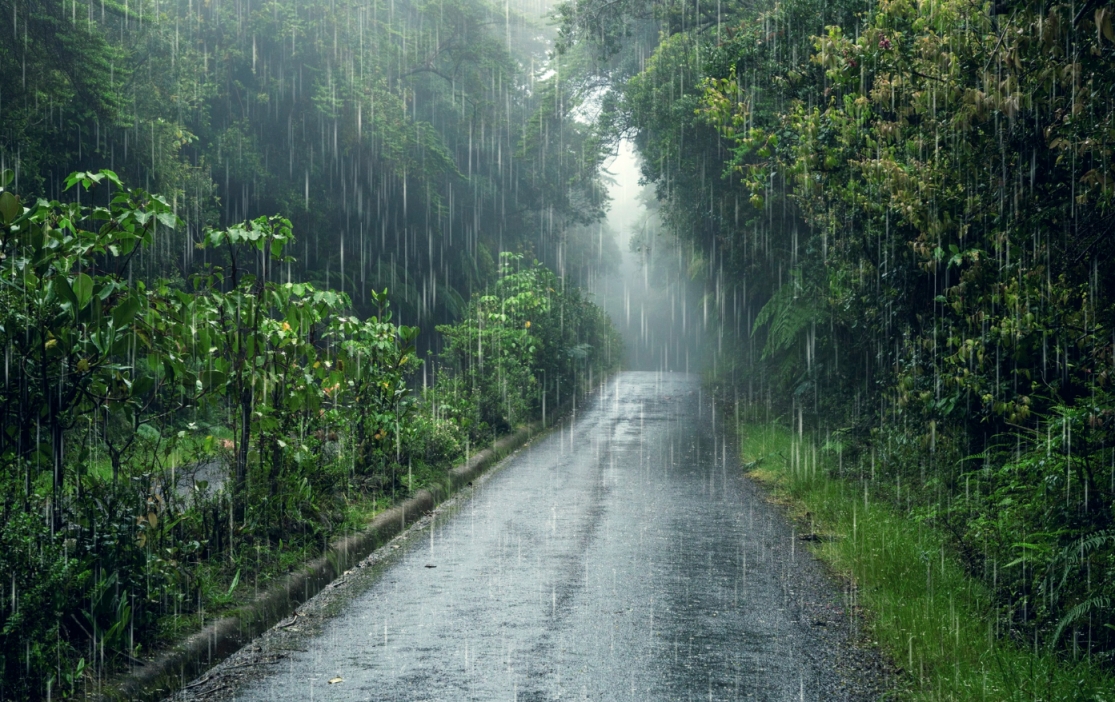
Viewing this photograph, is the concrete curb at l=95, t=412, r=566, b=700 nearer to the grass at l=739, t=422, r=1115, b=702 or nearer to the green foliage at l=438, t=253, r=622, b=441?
the grass at l=739, t=422, r=1115, b=702

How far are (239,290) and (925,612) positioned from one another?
5.39 meters

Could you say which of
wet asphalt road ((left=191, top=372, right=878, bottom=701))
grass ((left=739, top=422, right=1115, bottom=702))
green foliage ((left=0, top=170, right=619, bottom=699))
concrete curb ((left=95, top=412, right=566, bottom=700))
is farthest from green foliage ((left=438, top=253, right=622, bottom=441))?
green foliage ((left=0, top=170, right=619, bottom=699))

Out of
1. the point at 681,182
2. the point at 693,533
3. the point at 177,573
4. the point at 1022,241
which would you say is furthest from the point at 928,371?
the point at 681,182

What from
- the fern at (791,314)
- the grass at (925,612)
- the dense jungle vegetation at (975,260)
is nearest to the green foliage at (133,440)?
the grass at (925,612)

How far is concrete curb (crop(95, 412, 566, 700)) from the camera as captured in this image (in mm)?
4773

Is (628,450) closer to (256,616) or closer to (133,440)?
(256,616)

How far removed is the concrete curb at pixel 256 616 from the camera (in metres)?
4.77

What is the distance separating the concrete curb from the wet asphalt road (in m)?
0.25

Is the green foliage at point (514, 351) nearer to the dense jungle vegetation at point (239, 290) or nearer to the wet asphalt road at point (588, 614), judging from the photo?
the dense jungle vegetation at point (239, 290)

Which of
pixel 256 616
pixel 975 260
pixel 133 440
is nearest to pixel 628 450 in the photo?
pixel 975 260

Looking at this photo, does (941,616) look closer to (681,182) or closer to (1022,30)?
(1022,30)

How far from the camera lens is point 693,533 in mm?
9148

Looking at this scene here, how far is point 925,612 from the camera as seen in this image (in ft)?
19.4

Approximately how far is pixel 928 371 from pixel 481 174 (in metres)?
29.9
